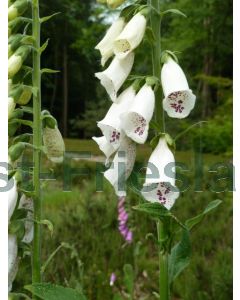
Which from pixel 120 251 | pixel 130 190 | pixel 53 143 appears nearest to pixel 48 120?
pixel 53 143

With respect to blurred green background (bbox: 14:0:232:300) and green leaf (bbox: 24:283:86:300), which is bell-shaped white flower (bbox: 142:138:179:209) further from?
blurred green background (bbox: 14:0:232:300)

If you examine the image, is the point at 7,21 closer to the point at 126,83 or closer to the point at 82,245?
the point at 126,83

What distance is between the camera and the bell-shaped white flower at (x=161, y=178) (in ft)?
3.83

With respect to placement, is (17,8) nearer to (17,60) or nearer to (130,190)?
(17,60)

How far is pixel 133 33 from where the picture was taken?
1.16 meters

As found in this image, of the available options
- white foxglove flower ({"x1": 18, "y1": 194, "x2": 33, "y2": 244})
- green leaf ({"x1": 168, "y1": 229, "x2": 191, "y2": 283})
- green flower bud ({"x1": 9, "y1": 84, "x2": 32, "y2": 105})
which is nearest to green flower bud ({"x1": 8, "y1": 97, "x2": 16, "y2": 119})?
green flower bud ({"x1": 9, "y1": 84, "x2": 32, "y2": 105})

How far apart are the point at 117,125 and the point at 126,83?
0.14 metres

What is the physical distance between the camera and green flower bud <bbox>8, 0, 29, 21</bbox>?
1.41 metres

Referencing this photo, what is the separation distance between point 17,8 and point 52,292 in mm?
770

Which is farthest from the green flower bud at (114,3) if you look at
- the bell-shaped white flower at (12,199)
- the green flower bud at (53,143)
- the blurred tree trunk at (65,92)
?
the blurred tree trunk at (65,92)

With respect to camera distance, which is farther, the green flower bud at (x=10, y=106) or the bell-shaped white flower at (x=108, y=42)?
the green flower bud at (x=10, y=106)

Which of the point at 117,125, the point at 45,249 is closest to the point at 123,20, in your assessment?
the point at 117,125

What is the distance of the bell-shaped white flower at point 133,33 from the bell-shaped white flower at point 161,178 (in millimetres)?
224

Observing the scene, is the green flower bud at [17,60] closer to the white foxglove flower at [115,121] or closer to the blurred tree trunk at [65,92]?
the white foxglove flower at [115,121]
